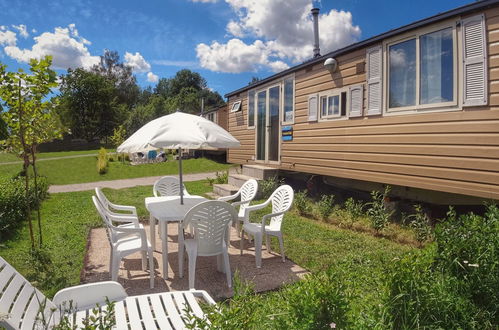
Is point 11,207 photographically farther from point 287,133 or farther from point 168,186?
point 287,133

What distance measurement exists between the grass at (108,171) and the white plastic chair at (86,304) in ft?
37.7

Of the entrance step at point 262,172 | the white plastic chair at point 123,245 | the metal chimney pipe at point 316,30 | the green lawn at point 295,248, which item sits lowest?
the green lawn at point 295,248

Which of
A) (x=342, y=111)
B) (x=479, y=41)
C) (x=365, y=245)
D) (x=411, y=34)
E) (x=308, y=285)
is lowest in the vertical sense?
(x=365, y=245)

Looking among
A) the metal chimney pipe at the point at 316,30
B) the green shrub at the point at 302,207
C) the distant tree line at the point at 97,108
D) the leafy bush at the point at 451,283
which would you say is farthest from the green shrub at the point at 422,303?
the distant tree line at the point at 97,108

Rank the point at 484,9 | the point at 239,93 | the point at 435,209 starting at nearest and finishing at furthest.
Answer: the point at 484,9 < the point at 435,209 < the point at 239,93

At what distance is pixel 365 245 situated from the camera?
4789mm

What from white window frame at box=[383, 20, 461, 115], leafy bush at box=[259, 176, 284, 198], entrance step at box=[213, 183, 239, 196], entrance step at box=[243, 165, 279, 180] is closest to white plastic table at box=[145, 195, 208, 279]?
entrance step at box=[213, 183, 239, 196]

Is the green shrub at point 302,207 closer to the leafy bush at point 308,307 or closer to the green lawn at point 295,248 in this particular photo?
the green lawn at point 295,248

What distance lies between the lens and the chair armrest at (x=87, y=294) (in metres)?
2.04

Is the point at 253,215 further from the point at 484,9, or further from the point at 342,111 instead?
the point at 484,9

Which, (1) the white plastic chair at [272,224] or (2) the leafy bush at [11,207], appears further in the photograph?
(2) the leafy bush at [11,207]

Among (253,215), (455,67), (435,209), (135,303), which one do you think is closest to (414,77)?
(455,67)

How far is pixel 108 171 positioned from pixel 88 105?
28501 mm

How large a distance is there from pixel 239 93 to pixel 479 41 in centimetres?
797
